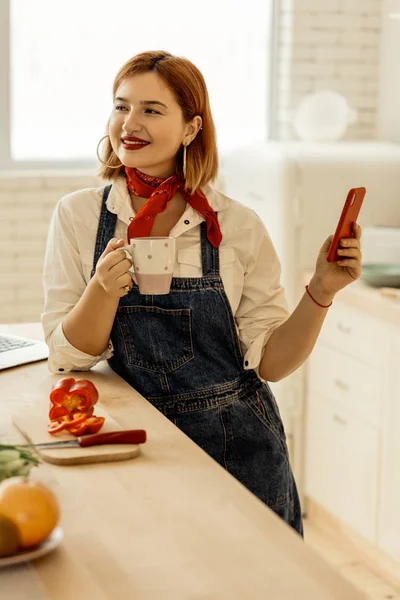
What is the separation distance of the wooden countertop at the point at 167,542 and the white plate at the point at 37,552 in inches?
0.6

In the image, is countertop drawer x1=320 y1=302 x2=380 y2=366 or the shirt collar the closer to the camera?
the shirt collar

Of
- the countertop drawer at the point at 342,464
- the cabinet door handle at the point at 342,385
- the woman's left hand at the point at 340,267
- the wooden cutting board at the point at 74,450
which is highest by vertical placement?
the woman's left hand at the point at 340,267

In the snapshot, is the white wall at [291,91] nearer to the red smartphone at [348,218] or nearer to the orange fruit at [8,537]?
the red smartphone at [348,218]

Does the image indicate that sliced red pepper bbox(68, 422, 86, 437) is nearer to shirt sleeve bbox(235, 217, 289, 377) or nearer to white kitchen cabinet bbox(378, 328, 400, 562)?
shirt sleeve bbox(235, 217, 289, 377)

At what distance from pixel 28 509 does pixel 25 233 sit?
3284mm

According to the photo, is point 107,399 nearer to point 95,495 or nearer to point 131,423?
point 131,423

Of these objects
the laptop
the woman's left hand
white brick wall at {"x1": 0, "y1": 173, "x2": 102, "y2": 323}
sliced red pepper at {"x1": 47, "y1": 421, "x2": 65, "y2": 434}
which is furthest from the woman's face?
white brick wall at {"x1": 0, "y1": 173, "x2": 102, "y2": 323}

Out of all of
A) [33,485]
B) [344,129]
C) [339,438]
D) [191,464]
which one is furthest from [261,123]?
[33,485]

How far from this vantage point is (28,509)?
1241 millimetres

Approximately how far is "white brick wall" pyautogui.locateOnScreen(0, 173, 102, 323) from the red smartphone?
2.60m

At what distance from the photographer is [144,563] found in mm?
1253

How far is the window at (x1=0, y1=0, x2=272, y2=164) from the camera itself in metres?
4.47

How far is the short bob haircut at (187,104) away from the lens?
2113mm

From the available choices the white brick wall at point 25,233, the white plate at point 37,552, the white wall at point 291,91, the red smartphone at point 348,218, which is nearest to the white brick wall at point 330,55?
the white wall at point 291,91
